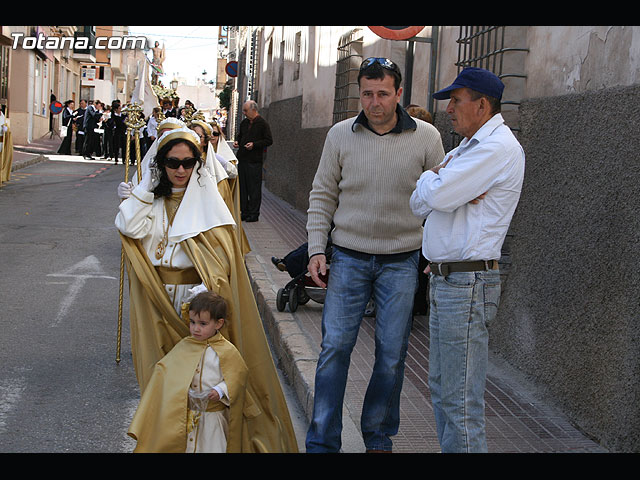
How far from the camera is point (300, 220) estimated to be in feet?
48.4

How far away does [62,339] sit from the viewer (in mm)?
7023

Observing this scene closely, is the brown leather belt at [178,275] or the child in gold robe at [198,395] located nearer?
the child in gold robe at [198,395]

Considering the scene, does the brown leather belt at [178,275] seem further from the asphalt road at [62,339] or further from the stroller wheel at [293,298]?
the stroller wheel at [293,298]

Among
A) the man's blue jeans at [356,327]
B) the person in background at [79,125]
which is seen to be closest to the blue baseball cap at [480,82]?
the man's blue jeans at [356,327]

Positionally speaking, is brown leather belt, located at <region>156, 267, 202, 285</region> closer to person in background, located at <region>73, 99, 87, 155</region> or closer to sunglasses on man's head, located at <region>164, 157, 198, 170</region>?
sunglasses on man's head, located at <region>164, 157, 198, 170</region>

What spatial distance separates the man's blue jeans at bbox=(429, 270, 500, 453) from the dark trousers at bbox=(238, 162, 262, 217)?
1031cm

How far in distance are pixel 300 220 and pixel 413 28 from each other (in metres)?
8.13

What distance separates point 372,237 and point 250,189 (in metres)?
9.83

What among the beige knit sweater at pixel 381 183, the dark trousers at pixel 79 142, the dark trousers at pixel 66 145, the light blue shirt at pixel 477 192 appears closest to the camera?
the light blue shirt at pixel 477 192

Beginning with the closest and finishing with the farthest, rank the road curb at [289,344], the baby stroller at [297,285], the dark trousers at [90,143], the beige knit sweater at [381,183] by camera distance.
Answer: the beige knit sweater at [381,183]
the road curb at [289,344]
the baby stroller at [297,285]
the dark trousers at [90,143]

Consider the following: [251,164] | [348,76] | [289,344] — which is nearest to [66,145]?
[251,164]

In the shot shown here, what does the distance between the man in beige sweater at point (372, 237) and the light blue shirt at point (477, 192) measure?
555 millimetres

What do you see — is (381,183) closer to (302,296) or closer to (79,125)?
(302,296)

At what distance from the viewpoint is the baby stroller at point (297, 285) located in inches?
289
